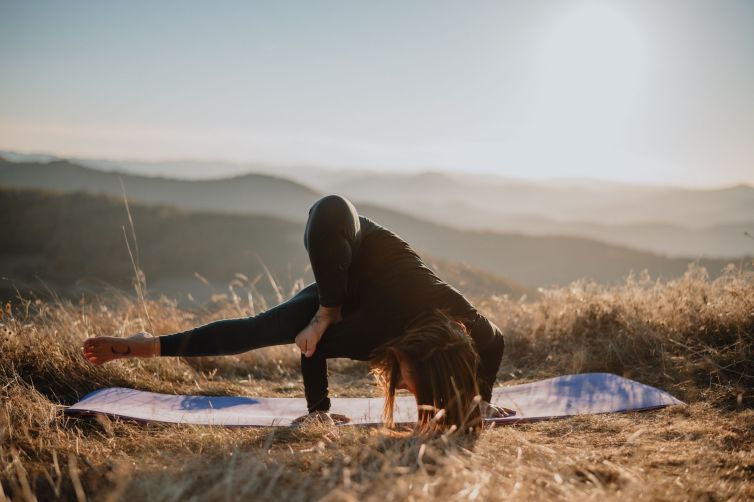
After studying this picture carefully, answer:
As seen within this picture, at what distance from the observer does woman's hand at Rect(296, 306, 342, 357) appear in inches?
78.4

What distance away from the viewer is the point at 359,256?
213cm

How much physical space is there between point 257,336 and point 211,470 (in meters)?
0.72

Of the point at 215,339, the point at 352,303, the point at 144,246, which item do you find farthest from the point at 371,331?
the point at 144,246

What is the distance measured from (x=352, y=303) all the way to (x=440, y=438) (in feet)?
2.20

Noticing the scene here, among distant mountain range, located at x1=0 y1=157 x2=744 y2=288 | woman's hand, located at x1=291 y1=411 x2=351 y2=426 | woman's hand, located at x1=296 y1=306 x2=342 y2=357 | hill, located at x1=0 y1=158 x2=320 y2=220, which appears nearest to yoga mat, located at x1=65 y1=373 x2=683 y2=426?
woman's hand, located at x1=291 y1=411 x2=351 y2=426

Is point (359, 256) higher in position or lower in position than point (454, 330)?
higher

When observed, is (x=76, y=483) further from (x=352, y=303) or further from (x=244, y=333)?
(x=352, y=303)

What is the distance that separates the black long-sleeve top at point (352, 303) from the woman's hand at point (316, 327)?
4 cm

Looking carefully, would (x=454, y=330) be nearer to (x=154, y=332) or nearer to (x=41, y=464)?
(x=41, y=464)

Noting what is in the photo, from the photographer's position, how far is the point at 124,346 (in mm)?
2070

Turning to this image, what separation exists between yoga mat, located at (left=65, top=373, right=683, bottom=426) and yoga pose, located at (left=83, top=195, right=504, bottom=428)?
28cm

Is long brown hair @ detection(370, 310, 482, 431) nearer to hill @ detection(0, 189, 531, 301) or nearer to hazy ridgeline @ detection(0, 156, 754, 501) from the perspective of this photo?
hazy ridgeline @ detection(0, 156, 754, 501)

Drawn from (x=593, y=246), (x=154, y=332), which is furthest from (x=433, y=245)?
(x=154, y=332)

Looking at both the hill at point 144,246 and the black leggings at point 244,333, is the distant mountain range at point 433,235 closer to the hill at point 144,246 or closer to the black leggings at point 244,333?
the hill at point 144,246
